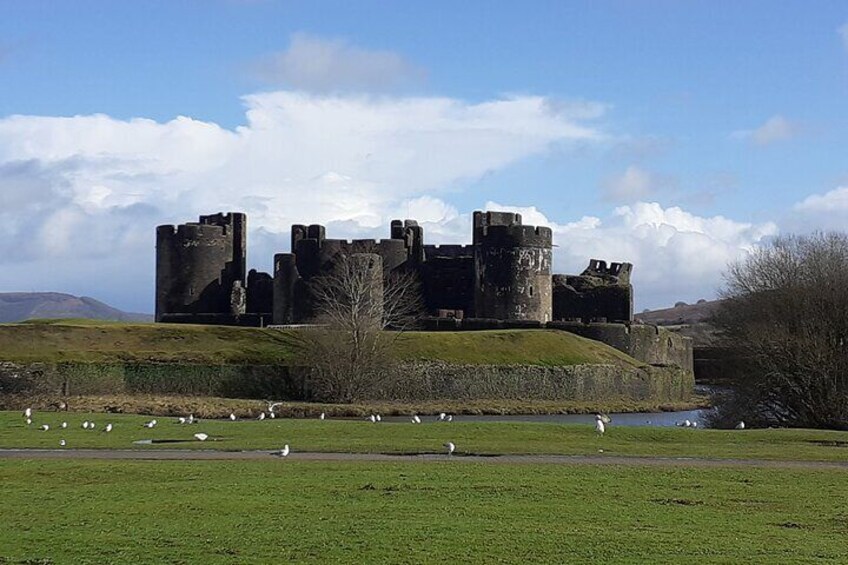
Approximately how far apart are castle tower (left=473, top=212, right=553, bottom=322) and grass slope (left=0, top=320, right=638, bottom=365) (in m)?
6.61

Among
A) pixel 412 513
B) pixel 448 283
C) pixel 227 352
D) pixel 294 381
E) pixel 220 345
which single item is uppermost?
pixel 448 283

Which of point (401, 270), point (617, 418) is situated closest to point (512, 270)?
point (401, 270)

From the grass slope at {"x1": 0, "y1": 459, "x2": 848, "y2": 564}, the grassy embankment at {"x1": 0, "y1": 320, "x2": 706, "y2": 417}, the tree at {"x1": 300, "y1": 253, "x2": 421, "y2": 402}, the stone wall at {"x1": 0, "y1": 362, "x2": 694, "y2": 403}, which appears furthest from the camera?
the tree at {"x1": 300, "y1": 253, "x2": 421, "y2": 402}

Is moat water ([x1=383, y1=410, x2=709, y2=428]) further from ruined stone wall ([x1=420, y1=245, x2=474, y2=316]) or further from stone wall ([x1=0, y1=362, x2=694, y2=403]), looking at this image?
ruined stone wall ([x1=420, y1=245, x2=474, y2=316])

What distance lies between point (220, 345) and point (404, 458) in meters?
38.9

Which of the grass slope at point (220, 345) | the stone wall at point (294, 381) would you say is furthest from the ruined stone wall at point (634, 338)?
the stone wall at point (294, 381)

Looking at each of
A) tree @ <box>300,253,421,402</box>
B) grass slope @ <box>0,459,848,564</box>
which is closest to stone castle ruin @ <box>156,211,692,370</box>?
tree @ <box>300,253,421,402</box>

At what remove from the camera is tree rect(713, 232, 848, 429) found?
46625mm

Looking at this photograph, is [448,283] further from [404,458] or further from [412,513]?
[412,513]

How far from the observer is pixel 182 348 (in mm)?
65188

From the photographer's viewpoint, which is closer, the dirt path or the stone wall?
the dirt path

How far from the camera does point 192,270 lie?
83.4 m

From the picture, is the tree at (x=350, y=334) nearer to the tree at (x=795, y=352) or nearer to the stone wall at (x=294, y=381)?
the stone wall at (x=294, y=381)

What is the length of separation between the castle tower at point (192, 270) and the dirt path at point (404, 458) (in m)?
53.7
